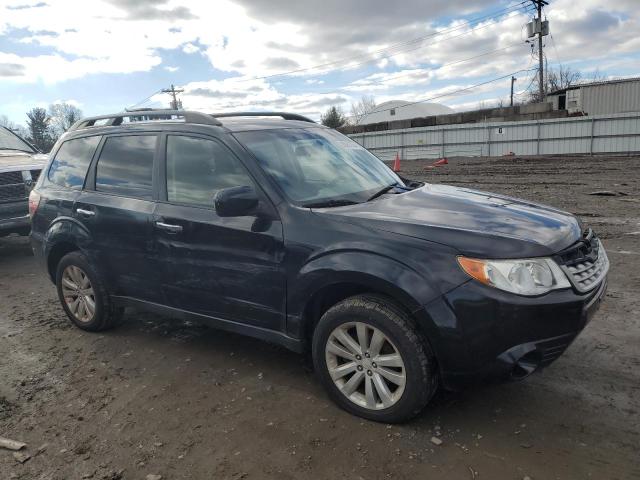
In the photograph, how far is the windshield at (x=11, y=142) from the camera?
9.45 m

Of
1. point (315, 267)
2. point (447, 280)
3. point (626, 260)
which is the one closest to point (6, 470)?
point (315, 267)

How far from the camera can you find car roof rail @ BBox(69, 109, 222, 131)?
3981 mm

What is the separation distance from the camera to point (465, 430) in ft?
9.99

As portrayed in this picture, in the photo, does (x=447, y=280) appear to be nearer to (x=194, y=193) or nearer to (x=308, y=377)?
(x=308, y=377)

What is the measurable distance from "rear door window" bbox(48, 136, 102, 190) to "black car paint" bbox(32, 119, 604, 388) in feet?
0.45

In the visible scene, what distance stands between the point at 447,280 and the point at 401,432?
3.17ft

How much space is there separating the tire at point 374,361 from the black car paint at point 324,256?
0.10 meters

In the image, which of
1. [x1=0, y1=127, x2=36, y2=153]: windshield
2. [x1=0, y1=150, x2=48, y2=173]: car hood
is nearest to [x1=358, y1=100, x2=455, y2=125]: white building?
[x1=0, y1=127, x2=36, y2=153]: windshield

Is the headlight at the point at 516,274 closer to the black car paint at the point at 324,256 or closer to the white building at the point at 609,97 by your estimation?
the black car paint at the point at 324,256

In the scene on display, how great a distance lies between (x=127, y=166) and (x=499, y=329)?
128 inches

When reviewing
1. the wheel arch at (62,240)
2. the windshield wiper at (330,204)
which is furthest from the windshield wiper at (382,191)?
the wheel arch at (62,240)

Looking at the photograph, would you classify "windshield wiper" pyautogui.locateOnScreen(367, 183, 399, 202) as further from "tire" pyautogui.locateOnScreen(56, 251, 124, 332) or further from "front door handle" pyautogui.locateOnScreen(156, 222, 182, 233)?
"tire" pyautogui.locateOnScreen(56, 251, 124, 332)

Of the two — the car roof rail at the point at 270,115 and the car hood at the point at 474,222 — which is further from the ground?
the car roof rail at the point at 270,115

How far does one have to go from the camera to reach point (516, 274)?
274 cm
